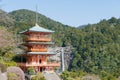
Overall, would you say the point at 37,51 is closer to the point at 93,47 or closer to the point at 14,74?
the point at 14,74

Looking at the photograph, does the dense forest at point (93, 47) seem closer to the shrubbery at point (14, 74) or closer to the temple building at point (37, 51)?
the temple building at point (37, 51)

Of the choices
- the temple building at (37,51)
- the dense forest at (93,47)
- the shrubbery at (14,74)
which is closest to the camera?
the shrubbery at (14,74)

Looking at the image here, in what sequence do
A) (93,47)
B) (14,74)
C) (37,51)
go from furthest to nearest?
(93,47)
(37,51)
(14,74)

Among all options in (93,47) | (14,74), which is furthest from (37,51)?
(93,47)

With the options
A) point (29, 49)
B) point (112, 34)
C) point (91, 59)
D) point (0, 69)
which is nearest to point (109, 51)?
point (91, 59)

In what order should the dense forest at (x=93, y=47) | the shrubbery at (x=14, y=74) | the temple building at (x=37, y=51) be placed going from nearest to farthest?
the shrubbery at (x=14, y=74) → the temple building at (x=37, y=51) → the dense forest at (x=93, y=47)

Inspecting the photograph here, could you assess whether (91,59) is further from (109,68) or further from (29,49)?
(29,49)

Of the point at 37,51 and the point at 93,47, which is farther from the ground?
the point at 37,51

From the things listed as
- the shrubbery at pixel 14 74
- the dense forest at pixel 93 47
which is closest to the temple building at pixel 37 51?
the shrubbery at pixel 14 74

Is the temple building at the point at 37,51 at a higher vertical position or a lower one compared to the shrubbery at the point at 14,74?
higher

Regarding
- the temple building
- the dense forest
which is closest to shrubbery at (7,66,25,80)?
the temple building

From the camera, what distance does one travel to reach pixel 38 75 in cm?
2620

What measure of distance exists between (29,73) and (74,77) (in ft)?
13.0

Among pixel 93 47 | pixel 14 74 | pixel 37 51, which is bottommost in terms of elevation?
pixel 14 74
